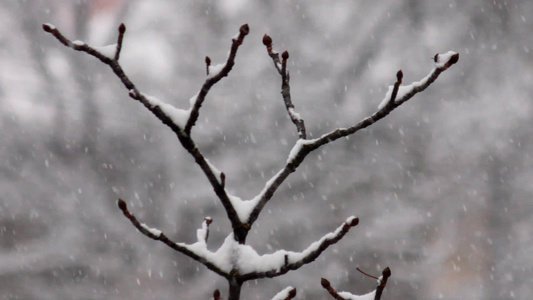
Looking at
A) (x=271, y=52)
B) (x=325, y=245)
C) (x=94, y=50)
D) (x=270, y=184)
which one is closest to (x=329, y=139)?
(x=270, y=184)

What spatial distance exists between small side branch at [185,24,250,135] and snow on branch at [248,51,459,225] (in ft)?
1.54

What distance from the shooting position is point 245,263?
6.79 feet

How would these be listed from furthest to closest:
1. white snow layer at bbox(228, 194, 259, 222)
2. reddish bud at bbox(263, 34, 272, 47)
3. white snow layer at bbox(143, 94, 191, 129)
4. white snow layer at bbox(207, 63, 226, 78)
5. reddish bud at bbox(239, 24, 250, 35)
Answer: reddish bud at bbox(263, 34, 272, 47) < white snow layer at bbox(228, 194, 259, 222) < white snow layer at bbox(143, 94, 191, 129) < white snow layer at bbox(207, 63, 226, 78) < reddish bud at bbox(239, 24, 250, 35)

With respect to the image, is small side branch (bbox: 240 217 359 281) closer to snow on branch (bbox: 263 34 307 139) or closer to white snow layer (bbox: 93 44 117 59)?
snow on branch (bbox: 263 34 307 139)

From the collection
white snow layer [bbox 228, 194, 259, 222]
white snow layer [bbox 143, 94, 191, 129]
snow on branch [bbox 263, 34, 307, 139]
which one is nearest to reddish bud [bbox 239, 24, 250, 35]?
white snow layer [bbox 143, 94, 191, 129]

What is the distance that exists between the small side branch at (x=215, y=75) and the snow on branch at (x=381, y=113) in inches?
18.4

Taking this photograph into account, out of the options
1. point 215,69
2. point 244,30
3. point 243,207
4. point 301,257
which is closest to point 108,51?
point 215,69

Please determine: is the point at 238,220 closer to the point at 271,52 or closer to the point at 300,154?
the point at 300,154

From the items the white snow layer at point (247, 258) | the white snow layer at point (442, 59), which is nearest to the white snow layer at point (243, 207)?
the white snow layer at point (247, 258)

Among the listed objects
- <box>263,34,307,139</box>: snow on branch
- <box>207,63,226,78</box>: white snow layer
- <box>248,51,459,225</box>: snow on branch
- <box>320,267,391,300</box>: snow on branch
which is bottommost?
<box>320,267,391,300</box>: snow on branch

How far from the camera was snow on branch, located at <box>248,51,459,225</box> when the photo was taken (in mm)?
2044

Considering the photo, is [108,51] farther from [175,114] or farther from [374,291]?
[374,291]

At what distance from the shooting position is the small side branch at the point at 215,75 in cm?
176

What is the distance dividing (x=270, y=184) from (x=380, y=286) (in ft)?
2.06
